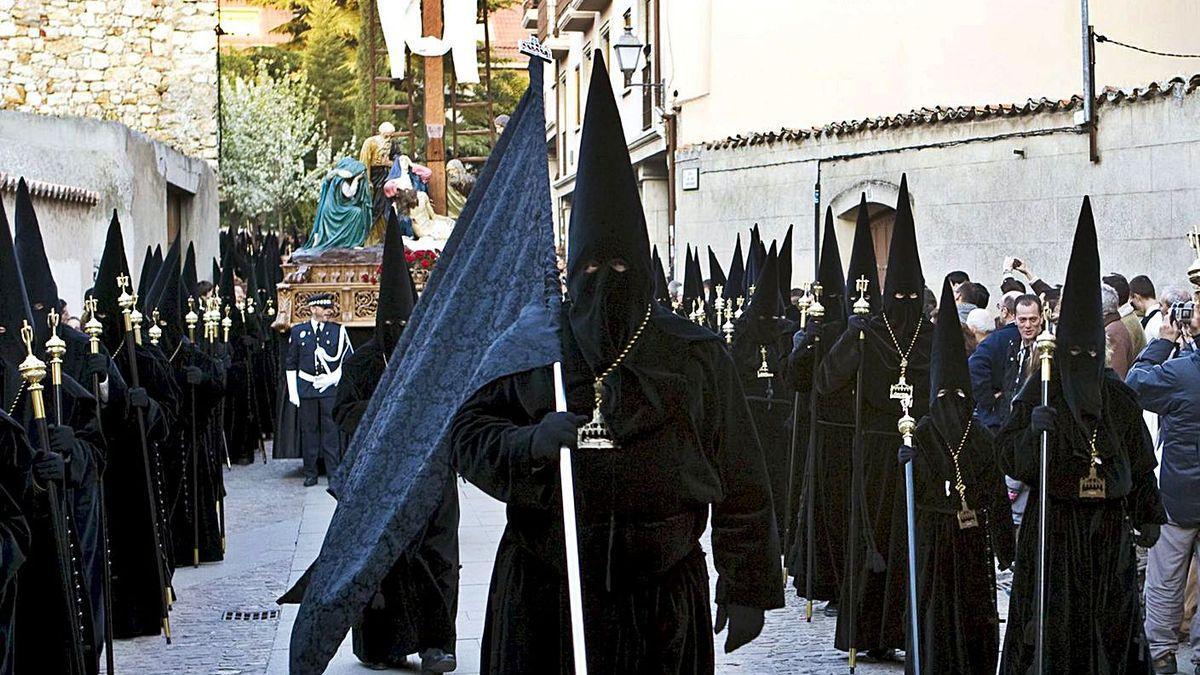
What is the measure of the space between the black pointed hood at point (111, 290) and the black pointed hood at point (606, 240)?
5.08m

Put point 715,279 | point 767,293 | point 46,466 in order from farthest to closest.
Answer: point 715,279
point 767,293
point 46,466

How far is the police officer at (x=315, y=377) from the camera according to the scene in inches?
609

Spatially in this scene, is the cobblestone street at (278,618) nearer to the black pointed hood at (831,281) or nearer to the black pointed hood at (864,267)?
the black pointed hood at (831,281)

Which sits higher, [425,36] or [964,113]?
[425,36]

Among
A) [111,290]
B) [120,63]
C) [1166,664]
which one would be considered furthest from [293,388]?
[120,63]

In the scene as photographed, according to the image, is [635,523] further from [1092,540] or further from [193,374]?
[193,374]

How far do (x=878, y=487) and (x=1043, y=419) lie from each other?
1.99m

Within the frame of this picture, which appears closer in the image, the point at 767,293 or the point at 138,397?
the point at 138,397

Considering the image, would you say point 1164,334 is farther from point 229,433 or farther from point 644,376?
point 229,433

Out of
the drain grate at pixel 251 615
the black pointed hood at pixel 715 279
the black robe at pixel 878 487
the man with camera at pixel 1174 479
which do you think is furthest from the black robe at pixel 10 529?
the black pointed hood at pixel 715 279

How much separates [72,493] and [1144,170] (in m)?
11.0

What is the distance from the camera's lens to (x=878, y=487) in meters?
8.79

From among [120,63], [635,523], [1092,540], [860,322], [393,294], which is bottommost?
[1092,540]

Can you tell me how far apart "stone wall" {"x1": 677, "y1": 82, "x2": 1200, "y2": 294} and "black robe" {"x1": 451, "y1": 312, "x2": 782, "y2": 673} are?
8511 millimetres
